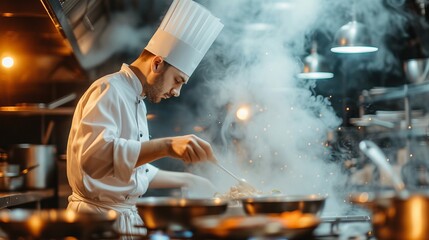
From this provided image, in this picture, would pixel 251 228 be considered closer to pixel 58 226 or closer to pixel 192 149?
pixel 58 226

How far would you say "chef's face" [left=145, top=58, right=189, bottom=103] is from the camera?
135 inches

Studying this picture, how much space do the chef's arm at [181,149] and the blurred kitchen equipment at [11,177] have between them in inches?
101

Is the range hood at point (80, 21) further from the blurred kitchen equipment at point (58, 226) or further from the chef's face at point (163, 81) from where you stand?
the blurred kitchen equipment at point (58, 226)

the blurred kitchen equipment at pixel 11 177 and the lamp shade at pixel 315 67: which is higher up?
the lamp shade at pixel 315 67

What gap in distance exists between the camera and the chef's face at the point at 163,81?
11.3ft

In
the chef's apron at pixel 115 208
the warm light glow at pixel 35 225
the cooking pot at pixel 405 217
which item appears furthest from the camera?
the chef's apron at pixel 115 208

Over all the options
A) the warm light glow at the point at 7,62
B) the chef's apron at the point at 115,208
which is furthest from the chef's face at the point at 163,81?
the warm light glow at the point at 7,62

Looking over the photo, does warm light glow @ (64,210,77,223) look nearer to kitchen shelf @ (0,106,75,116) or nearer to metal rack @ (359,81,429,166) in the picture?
metal rack @ (359,81,429,166)

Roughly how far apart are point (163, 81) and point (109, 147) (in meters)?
0.75

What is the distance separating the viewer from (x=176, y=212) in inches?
70.1

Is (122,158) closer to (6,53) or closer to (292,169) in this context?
(292,169)

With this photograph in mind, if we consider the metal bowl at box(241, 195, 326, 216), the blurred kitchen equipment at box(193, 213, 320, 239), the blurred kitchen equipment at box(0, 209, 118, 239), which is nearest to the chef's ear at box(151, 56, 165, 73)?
the metal bowl at box(241, 195, 326, 216)

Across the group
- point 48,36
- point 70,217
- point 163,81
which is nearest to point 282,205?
point 70,217

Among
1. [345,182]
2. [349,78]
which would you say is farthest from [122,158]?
[349,78]
